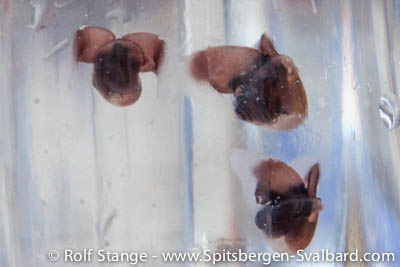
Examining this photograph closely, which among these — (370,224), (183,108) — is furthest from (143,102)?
(370,224)

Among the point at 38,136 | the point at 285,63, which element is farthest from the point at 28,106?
the point at 285,63

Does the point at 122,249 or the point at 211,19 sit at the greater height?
the point at 211,19

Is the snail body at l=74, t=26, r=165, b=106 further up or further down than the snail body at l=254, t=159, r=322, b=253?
further up

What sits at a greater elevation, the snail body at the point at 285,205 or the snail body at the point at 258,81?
the snail body at the point at 258,81

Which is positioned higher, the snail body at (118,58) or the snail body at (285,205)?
the snail body at (118,58)

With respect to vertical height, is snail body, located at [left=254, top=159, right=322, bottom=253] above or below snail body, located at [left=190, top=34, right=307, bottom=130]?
below

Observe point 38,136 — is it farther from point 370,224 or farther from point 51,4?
point 370,224
